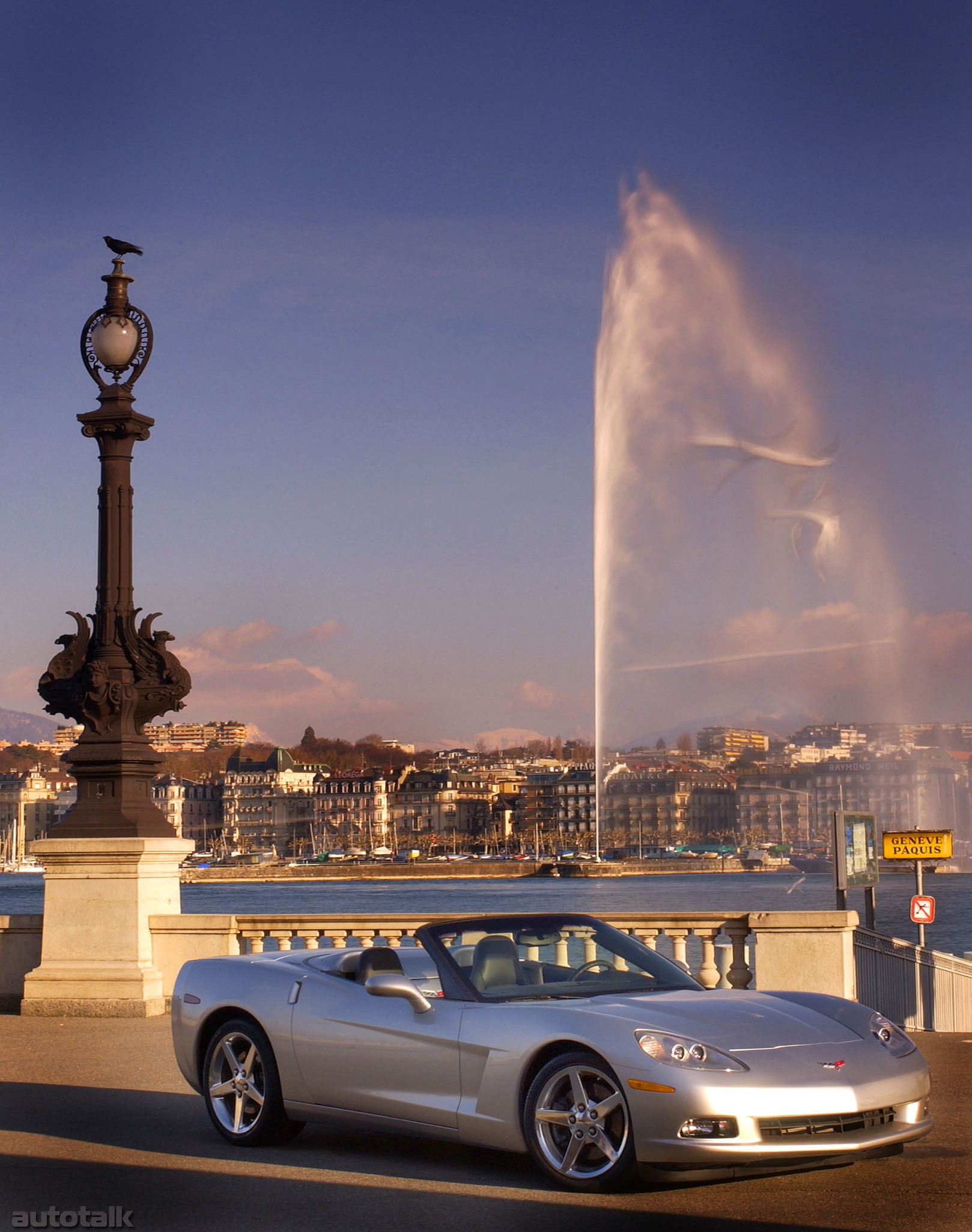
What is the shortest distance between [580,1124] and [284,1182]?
61.6 inches

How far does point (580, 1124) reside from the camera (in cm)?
788

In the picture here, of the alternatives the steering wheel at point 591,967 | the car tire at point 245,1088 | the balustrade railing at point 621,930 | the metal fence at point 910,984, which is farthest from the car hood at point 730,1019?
the metal fence at point 910,984

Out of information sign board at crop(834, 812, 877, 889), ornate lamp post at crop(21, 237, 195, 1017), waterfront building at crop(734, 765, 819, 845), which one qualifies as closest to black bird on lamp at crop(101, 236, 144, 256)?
ornate lamp post at crop(21, 237, 195, 1017)

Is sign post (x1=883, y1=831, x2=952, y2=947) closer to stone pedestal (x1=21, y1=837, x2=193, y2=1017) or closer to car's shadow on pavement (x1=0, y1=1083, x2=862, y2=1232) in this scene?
stone pedestal (x1=21, y1=837, x2=193, y2=1017)

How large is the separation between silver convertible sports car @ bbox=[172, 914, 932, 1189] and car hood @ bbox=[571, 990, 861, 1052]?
1 cm

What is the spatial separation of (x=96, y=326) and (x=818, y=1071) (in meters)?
14.0

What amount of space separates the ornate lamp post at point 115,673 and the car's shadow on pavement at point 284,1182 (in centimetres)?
731

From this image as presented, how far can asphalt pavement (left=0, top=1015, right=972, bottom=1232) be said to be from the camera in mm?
7242

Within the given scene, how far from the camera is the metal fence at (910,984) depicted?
21047 mm

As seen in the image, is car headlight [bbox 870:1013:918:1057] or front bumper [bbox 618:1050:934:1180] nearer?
front bumper [bbox 618:1050:934:1180]

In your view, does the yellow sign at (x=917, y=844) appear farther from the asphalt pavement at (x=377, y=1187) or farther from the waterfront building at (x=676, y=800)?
the waterfront building at (x=676, y=800)

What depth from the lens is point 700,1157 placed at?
7.46 m

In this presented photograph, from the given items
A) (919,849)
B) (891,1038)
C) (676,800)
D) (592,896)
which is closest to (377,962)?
(891,1038)

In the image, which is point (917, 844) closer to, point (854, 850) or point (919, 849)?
point (919, 849)
